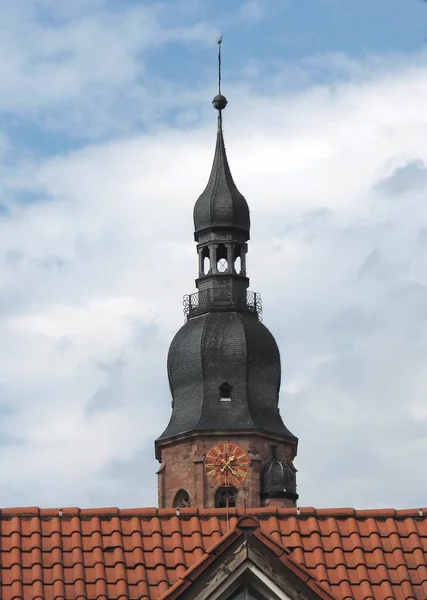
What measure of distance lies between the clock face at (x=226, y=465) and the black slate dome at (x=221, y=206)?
8.78m

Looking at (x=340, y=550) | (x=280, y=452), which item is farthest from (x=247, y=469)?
(x=340, y=550)

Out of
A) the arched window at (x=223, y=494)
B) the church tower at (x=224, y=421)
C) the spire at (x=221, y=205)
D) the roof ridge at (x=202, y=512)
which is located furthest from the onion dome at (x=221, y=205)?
the roof ridge at (x=202, y=512)

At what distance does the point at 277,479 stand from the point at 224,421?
2537 mm

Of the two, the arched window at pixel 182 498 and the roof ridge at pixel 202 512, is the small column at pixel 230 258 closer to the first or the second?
the arched window at pixel 182 498

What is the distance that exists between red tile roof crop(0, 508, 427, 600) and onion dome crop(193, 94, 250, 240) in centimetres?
5837

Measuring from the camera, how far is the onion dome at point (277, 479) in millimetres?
71438

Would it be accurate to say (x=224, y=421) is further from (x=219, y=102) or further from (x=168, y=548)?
(x=168, y=548)

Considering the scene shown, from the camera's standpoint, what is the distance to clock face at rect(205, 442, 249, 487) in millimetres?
72200

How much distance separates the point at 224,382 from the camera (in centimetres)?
7325

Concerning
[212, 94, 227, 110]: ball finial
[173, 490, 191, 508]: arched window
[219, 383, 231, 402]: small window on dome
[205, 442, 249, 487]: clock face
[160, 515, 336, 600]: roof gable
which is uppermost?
[212, 94, 227, 110]: ball finial

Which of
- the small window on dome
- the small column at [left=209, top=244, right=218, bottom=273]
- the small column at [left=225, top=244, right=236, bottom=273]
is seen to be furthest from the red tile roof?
the small column at [left=225, top=244, right=236, bottom=273]

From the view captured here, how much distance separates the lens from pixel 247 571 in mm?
→ 17094

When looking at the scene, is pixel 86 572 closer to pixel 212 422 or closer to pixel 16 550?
pixel 16 550

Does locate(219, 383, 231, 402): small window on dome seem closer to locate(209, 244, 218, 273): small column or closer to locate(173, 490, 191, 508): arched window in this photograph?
locate(173, 490, 191, 508): arched window
